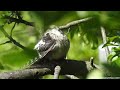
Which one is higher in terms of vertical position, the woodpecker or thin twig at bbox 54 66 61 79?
the woodpecker

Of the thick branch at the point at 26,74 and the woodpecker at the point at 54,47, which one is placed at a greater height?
the woodpecker at the point at 54,47

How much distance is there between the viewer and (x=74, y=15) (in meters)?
0.24

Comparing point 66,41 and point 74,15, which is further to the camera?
point 66,41

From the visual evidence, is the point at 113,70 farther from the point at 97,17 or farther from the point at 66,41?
the point at 66,41

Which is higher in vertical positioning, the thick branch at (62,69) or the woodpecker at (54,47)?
the woodpecker at (54,47)

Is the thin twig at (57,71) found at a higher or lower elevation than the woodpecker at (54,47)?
lower

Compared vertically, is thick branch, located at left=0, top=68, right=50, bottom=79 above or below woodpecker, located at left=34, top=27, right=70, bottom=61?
below

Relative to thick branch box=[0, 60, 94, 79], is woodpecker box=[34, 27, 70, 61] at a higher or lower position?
higher
